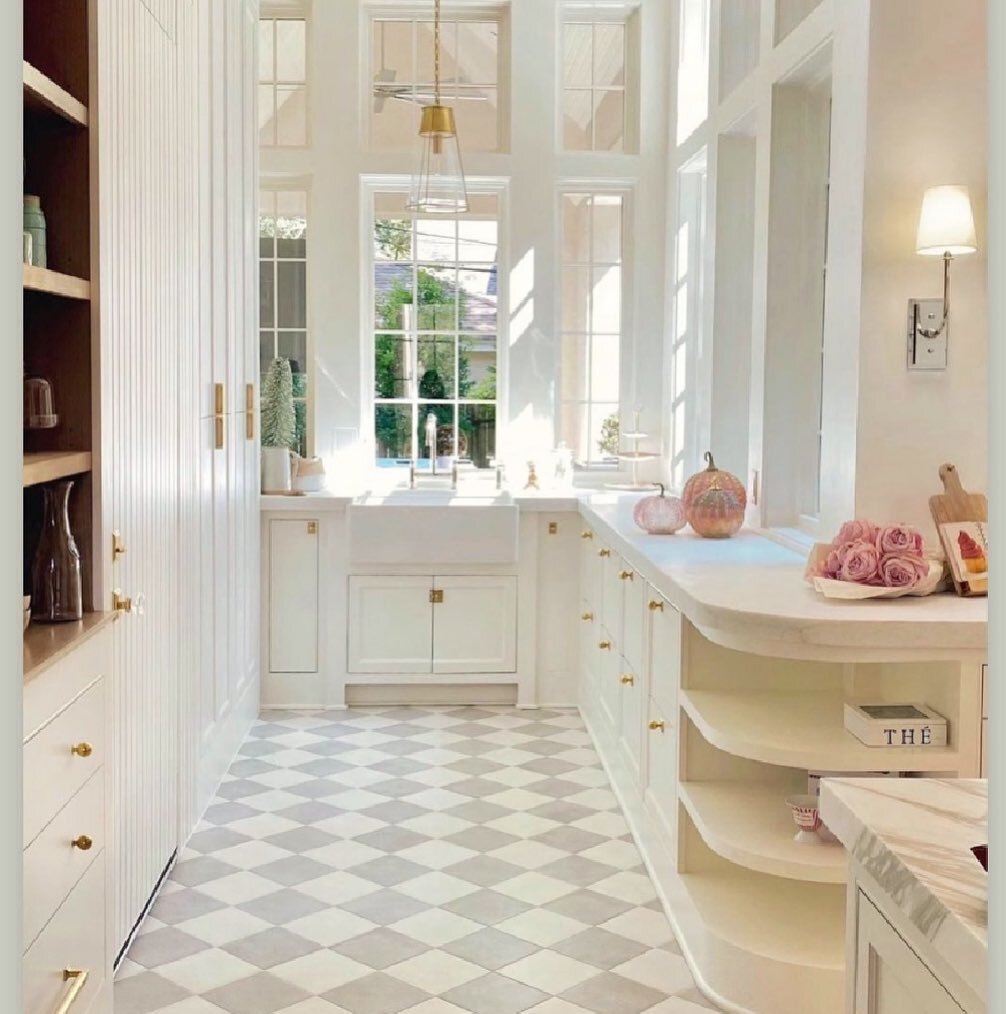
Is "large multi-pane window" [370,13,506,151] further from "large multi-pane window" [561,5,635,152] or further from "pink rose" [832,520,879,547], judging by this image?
"pink rose" [832,520,879,547]

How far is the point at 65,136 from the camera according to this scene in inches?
103

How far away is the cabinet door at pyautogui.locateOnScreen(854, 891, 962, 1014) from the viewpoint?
1.04 meters

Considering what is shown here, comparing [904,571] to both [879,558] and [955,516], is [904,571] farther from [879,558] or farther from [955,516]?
[955,516]

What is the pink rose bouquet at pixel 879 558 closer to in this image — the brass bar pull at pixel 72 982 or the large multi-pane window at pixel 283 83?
the brass bar pull at pixel 72 982

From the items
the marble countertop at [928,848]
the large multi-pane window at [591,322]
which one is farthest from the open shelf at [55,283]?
the large multi-pane window at [591,322]

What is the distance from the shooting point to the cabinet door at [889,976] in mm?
1038

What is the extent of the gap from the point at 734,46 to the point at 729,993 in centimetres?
345

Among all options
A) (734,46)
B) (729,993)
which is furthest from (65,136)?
(734,46)

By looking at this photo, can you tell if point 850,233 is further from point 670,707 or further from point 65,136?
point 65,136

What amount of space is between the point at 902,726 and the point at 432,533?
2992 mm

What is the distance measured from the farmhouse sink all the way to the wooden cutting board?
8.22 feet

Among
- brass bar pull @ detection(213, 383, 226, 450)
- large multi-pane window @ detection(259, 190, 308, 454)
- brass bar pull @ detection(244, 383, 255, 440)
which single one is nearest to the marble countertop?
brass bar pull @ detection(213, 383, 226, 450)

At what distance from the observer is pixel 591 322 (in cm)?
609

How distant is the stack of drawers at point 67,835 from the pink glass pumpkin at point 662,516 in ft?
6.90
